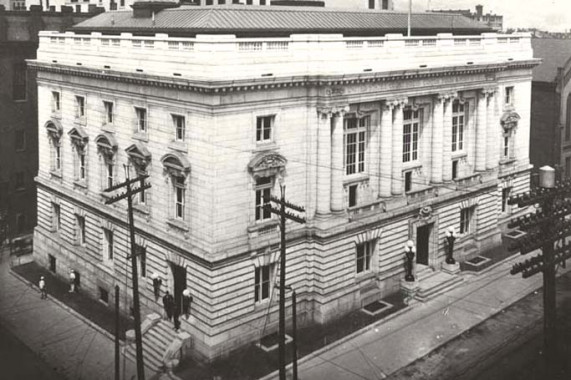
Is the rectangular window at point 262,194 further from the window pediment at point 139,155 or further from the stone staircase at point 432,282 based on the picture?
the stone staircase at point 432,282

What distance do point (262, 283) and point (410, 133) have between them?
14954 mm

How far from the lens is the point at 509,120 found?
52.2 m

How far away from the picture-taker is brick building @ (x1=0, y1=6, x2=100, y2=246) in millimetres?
54156

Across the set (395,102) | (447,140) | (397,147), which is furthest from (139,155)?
(447,140)

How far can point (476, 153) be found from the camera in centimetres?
4988

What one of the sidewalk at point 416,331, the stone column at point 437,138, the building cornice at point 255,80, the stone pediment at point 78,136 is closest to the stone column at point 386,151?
the building cornice at point 255,80

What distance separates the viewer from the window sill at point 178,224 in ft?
118

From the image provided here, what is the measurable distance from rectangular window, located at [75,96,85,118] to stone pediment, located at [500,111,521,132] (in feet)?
100

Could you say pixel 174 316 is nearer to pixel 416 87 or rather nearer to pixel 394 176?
pixel 394 176

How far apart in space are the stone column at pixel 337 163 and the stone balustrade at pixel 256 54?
9.00 ft

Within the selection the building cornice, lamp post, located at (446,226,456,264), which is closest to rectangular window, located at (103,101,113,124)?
the building cornice

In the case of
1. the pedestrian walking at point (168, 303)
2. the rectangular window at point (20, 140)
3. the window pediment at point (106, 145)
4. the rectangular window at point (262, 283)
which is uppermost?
the window pediment at point (106, 145)

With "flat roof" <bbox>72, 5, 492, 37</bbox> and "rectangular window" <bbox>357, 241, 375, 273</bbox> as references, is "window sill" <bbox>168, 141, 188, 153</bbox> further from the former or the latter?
"rectangular window" <bbox>357, 241, 375, 273</bbox>

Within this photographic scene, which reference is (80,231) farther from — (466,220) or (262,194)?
(466,220)
